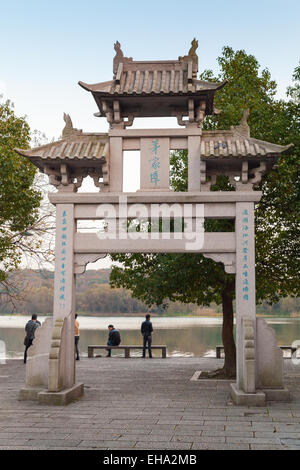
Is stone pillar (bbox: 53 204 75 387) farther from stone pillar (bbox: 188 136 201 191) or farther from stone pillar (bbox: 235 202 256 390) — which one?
stone pillar (bbox: 235 202 256 390)

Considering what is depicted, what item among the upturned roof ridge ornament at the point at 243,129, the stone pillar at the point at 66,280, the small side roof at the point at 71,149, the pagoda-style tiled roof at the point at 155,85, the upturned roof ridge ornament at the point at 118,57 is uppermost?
the upturned roof ridge ornament at the point at 118,57

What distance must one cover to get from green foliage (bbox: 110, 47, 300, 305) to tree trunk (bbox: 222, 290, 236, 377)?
305mm

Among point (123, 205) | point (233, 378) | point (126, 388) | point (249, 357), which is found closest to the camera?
point (249, 357)

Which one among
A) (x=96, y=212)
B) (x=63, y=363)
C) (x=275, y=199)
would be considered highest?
(x=275, y=199)

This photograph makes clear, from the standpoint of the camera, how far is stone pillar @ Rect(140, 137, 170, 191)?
9156 mm

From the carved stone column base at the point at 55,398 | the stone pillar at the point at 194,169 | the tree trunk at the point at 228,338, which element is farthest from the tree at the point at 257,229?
the carved stone column base at the point at 55,398

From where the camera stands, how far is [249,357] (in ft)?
26.6

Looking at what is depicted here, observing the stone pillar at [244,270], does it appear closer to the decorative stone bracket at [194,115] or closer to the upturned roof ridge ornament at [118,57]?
the decorative stone bracket at [194,115]

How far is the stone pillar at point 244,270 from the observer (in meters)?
8.62

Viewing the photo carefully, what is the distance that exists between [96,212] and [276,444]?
16.7ft

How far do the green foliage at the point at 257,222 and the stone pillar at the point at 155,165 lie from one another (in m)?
2.61

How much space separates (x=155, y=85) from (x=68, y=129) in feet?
6.16

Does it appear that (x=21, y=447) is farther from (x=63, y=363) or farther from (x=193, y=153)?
(x=193, y=153)
